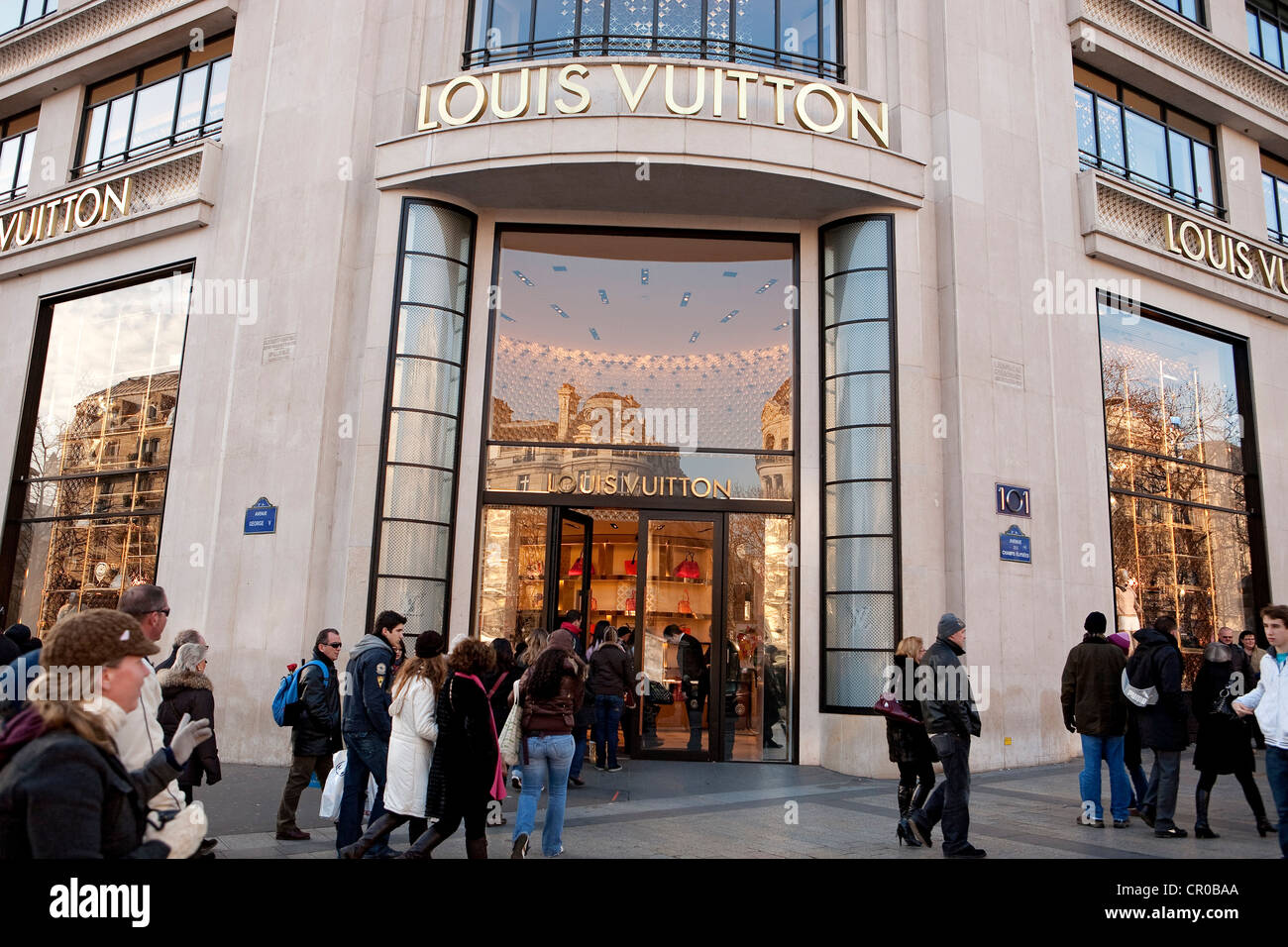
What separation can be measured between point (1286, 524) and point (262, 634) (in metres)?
17.5

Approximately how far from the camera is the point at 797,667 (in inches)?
519

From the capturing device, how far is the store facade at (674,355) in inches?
513

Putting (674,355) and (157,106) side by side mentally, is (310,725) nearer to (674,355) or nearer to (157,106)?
(674,355)

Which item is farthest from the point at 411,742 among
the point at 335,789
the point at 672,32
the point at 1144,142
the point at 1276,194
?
the point at 1276,194

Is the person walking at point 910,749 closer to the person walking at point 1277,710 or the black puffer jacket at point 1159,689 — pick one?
the black puffer jacket at point 1159,689

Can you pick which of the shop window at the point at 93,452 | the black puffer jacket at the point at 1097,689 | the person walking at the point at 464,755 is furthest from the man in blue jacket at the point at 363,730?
the shop window at the point at 93,452

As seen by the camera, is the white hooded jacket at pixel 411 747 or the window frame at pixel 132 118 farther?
the window frame at pixel 132 118

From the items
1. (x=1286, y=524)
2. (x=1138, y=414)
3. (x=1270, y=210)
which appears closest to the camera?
(x=1138, y=414)

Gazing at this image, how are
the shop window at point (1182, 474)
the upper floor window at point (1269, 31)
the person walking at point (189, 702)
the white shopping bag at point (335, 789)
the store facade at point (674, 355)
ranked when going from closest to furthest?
the person walking at point (189, 702), the white shopping bag at point (335, 789), the store facade at point (674, 355), the shop window at point (1182, 474), the upper floor window at point (1269, 31)

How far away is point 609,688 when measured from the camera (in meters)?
11.9

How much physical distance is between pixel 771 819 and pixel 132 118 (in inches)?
663

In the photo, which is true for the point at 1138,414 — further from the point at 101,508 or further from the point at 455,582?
the point at 101,508

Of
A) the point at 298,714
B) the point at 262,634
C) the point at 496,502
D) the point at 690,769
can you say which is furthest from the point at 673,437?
the point at 298,714

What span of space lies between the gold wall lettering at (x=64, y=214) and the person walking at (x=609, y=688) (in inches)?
459
